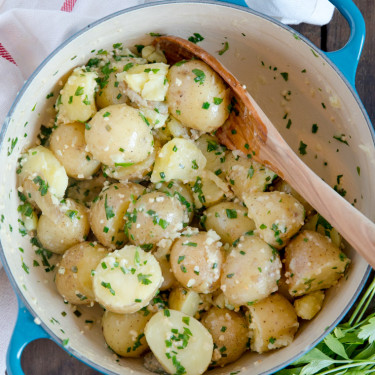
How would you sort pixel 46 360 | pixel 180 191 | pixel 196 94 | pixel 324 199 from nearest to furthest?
pixel 324 199 → pixel 196 94 → pixel 180 191 → pixel 46 360

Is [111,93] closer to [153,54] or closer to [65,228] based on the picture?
[153,54]

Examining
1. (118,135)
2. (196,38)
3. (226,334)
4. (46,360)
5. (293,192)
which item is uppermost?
(196,38)

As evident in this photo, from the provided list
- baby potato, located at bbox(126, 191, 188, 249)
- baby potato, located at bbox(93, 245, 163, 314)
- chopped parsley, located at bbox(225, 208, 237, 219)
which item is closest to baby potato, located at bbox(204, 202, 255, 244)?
chopped parsley, located at bbox(225, 208, 237, 219)

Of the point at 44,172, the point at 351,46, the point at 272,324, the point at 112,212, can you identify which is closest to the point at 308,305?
the point at 272,324

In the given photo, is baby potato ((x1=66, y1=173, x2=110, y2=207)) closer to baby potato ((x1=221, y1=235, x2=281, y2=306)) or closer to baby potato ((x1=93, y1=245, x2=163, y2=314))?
baby potato ((x1=93, y1=245, x2=163, y2=314))

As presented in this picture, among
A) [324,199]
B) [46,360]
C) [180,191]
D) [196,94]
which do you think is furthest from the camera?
[46,360]
